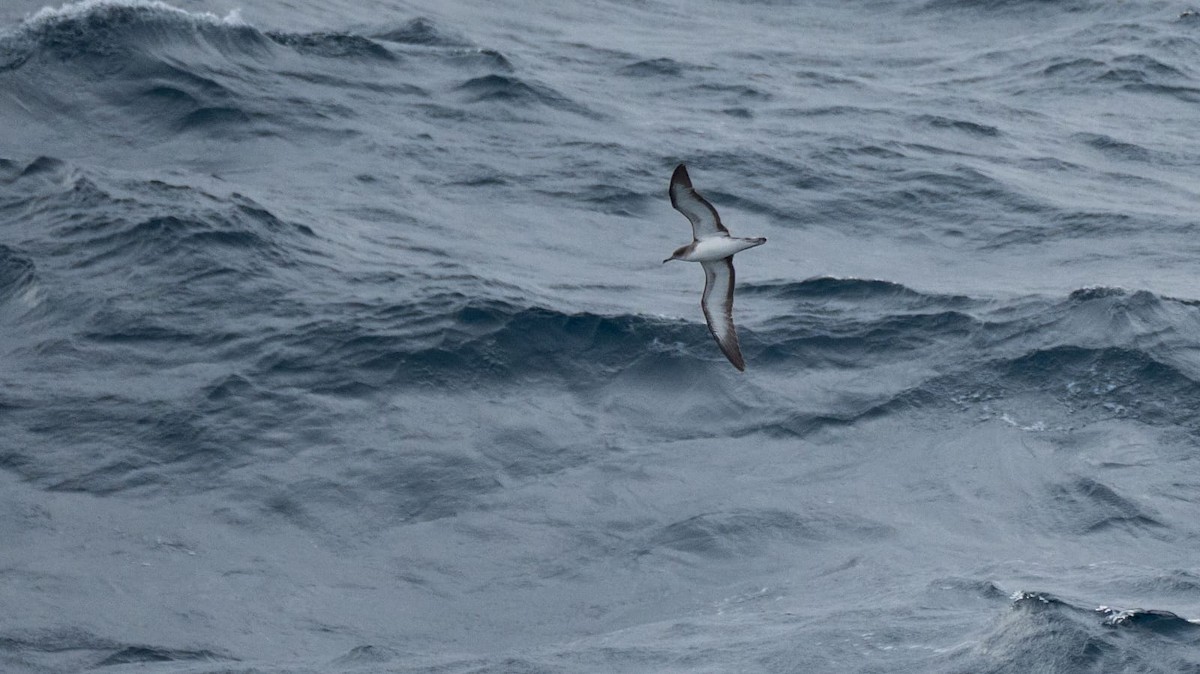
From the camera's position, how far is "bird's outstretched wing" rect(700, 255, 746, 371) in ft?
63.7

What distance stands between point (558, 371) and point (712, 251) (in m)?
5.76

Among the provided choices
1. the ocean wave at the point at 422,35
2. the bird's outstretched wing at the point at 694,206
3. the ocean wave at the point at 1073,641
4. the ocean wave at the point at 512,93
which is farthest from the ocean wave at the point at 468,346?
the ocean wave at the point at 422,35

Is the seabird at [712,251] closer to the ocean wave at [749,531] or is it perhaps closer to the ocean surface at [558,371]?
the ocean wave at [749,531]

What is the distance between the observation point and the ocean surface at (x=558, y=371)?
19453 millimetres

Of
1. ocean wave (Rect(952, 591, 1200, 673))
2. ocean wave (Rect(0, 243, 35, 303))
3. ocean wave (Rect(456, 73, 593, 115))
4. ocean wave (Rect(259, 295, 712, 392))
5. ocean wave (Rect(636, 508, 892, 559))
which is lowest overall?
ocean wave (Rect(636, 508, 892, 559))

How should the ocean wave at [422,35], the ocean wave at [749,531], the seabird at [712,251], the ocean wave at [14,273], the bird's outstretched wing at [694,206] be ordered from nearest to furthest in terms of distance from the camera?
the bird's outstretched wing at [694,206]
the seabird at [712,251]
the ocean wave at [749,531]
the ocean wave at [14,273]
the ocean wave at [422,35]

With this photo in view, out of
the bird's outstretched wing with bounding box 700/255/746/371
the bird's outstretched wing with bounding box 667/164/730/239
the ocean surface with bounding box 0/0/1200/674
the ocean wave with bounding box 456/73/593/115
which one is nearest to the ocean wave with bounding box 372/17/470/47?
the ocean surface with bounding box 0/0/1200/674

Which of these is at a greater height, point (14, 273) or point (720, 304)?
point (720, 304)

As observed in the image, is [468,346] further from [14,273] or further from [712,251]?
[14,273]

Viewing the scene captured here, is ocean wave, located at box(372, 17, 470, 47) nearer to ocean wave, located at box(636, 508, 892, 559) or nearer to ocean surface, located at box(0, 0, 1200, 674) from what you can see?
ocean surface, located at box(0, 0, 1200, 674)

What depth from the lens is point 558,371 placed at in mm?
24031

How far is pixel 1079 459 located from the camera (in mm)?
22484

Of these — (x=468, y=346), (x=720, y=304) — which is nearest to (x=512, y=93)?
(x=468, y=346)

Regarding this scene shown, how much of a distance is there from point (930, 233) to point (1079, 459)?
8008 mm
